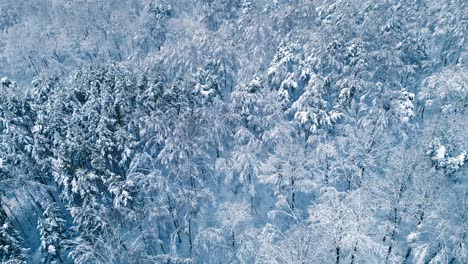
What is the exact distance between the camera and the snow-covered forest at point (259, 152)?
25.8 metres

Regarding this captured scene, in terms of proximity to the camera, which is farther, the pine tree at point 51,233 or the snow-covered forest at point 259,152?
the pine tree at point 51,233

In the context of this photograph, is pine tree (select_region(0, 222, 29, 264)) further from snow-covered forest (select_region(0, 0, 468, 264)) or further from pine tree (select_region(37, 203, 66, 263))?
pine tree (select_region(37, 203, 66, 263))

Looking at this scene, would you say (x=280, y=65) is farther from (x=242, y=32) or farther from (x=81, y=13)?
(x=81, y=13)

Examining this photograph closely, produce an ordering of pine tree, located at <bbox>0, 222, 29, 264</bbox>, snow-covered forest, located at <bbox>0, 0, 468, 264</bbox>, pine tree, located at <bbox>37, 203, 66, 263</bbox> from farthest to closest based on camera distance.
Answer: pine tree, located at <bbox>37, 203, 66, 263</bbox> < pine tree, located at <bbox>0, 222, 29, 264</bbox> < snow-covered forest, located at <bbox>0, 0, 468, 264</bbox>

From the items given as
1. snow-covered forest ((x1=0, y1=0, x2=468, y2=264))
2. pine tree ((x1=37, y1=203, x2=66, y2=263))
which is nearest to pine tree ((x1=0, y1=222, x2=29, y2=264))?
snow-covered forest ((x1=0, y1=0, x2=468, y2=264))

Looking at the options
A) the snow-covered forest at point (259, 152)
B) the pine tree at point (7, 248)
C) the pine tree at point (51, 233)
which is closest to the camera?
the snow-covered forest at point (259, 152)

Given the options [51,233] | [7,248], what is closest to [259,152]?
[51,233]

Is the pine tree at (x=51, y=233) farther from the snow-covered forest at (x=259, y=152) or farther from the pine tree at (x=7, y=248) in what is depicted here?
the pine tree at (x=7, y=248)

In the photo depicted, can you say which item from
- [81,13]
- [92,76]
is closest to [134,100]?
[92,76]

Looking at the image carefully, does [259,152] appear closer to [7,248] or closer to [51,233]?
[51,233]

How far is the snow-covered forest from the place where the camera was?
2580cm

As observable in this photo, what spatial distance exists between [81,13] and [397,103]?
6593 cm

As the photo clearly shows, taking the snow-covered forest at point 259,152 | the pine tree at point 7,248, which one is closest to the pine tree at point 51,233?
the snow-covered forest at point 259,152

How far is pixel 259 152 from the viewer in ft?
108
